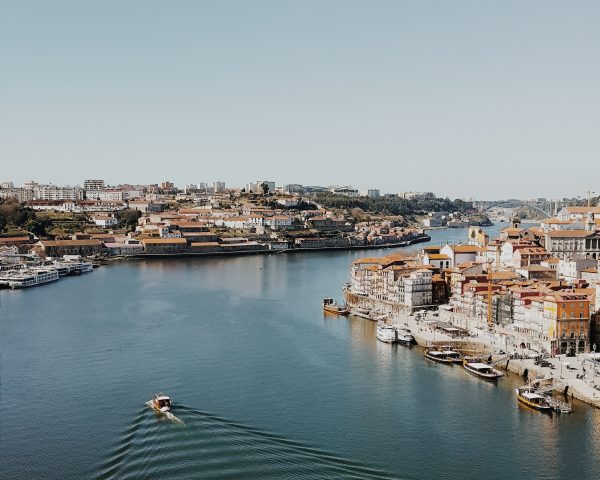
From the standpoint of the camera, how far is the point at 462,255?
18875mm

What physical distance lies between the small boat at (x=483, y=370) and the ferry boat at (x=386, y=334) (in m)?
2.07

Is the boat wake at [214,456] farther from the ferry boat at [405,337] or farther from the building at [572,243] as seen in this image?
the building at [572,243]

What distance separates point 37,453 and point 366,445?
352 cm

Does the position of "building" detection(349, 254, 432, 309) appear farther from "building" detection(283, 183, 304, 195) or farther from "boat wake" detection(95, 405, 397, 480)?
"building" detection(283, 183, 304, 195)

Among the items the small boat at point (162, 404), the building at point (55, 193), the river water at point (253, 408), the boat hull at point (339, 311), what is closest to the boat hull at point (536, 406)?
the river water at point (253, 408)

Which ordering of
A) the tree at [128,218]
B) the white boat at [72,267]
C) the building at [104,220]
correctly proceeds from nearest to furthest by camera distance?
the white boat at [72,267] → the building at [104,220] → the tree at [128,218]

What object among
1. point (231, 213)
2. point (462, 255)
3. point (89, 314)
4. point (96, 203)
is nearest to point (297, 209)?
point (231, 213)

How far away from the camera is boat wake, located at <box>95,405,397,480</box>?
6.76 metres

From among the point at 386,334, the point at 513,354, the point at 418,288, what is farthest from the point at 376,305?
the point at 513,354

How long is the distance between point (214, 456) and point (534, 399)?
4170mm

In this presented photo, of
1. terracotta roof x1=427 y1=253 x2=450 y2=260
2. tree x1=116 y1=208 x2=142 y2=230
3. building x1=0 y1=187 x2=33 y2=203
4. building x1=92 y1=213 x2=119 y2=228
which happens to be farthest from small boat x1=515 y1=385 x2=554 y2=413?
building x1=0 y1=187 x2=33 y2=203

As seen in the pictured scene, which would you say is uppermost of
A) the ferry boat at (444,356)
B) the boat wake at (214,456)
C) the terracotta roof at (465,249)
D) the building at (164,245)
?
the terracotta roof at (465,249)

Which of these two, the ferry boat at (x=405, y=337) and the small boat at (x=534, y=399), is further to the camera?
the ferry boat at (x=405, y=337)

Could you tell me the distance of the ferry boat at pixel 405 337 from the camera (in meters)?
12.2
